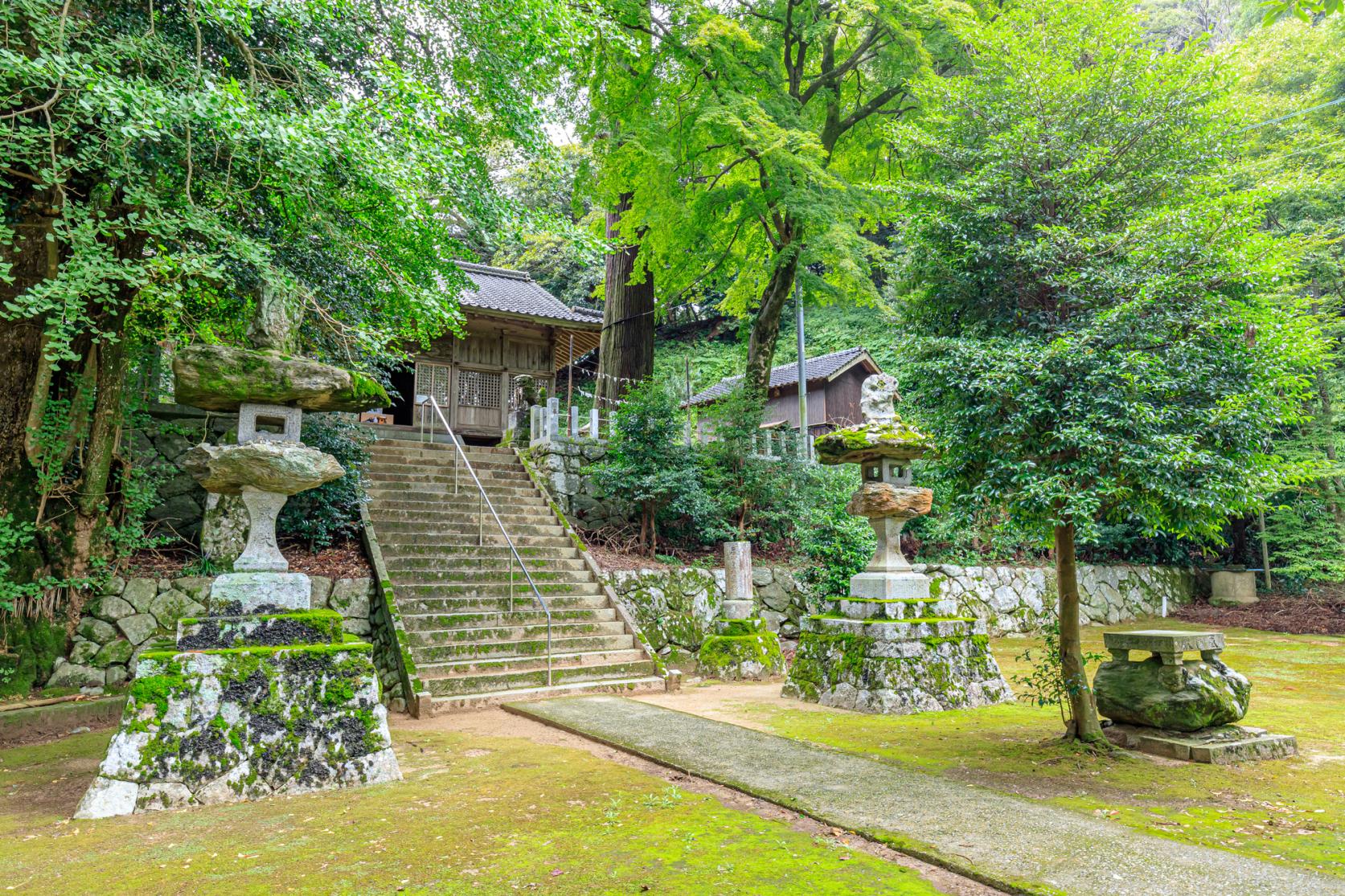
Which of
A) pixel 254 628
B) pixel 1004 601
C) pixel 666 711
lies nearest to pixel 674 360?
pixel 1004 601

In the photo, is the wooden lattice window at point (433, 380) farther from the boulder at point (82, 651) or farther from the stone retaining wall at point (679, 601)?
the boulder at point (82, 651)

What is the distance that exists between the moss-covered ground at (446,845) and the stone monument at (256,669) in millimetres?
195

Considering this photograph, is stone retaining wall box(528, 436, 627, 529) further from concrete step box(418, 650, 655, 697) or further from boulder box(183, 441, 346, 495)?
boulder box(183, 441, 346, 495)

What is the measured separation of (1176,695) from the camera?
5227mm

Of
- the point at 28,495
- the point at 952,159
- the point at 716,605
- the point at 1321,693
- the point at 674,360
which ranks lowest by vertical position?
the point at 1321,693

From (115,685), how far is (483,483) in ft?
17.0

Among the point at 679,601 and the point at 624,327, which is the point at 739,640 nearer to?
the point at 679,601

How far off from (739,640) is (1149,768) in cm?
497

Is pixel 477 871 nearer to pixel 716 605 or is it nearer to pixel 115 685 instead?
pixel 115 685

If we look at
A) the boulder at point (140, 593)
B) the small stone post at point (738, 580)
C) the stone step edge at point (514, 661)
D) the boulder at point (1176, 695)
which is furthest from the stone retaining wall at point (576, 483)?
the boulder at point (1176, 695)

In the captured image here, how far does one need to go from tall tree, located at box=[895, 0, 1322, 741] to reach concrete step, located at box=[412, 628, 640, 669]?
15.4 feet

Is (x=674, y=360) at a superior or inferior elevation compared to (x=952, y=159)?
superior

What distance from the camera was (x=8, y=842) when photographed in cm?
360

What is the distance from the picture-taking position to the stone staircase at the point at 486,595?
7594 millimetres
